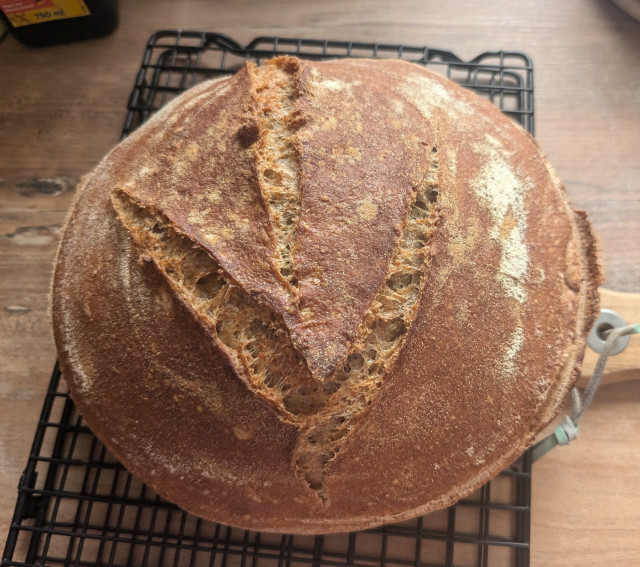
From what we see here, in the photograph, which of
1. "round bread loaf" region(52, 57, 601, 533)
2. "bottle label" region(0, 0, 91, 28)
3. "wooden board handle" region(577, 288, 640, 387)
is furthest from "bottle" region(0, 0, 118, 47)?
"wooden board handle" region(577, 288, 640, 387)

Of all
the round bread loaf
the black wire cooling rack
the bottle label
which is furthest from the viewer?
the bottle label

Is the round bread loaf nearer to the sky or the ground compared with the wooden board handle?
nearer to the sky

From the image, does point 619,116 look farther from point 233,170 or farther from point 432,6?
point 233,170

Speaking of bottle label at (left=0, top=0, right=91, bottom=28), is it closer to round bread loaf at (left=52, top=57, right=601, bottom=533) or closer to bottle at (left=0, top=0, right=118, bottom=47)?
bottle at (left=0, top=0, right=118, bottom=47)

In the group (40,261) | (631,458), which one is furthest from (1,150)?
(631,458)

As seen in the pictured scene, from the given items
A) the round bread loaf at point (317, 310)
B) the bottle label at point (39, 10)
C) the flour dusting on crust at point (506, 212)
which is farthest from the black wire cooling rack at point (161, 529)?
the bottle label at point (39, 10)

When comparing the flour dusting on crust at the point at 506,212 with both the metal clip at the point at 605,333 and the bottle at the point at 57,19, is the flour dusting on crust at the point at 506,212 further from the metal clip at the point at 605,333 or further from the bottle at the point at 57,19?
the bottle at the point at 57,19

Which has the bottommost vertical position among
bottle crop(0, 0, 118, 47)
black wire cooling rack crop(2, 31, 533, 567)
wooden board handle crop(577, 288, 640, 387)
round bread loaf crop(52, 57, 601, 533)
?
black wire cooling rack crop(2, 31, 533, 567)
